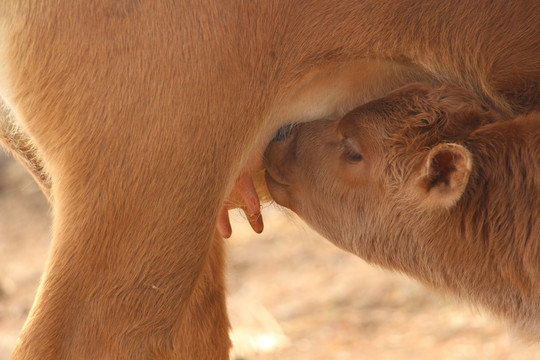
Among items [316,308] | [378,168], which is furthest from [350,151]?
[316,308]

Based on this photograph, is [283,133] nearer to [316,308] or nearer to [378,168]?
[378,168]

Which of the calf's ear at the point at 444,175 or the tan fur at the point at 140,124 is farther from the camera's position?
the calf's ear at the point at 444,175

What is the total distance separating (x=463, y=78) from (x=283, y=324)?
3184 millimetres

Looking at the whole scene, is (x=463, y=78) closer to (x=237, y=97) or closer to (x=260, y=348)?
(x=237, y=97)

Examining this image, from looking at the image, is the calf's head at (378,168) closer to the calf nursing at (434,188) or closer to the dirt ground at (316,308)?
the calf nursing at (434,188)

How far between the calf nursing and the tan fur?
559 mm

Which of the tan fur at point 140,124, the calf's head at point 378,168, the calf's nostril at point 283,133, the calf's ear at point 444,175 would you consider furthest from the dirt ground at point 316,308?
the tan fur at point 140,124

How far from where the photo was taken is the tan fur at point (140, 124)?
281 cm

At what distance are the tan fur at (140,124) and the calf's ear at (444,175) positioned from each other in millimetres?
551

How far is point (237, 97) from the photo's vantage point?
289cm

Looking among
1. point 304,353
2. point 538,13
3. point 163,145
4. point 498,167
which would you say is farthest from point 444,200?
point 304,353

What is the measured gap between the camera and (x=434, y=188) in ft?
10.8

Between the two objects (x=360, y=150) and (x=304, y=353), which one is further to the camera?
(x=304, y=353)

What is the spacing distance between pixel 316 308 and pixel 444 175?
A: 3182 millimetres
